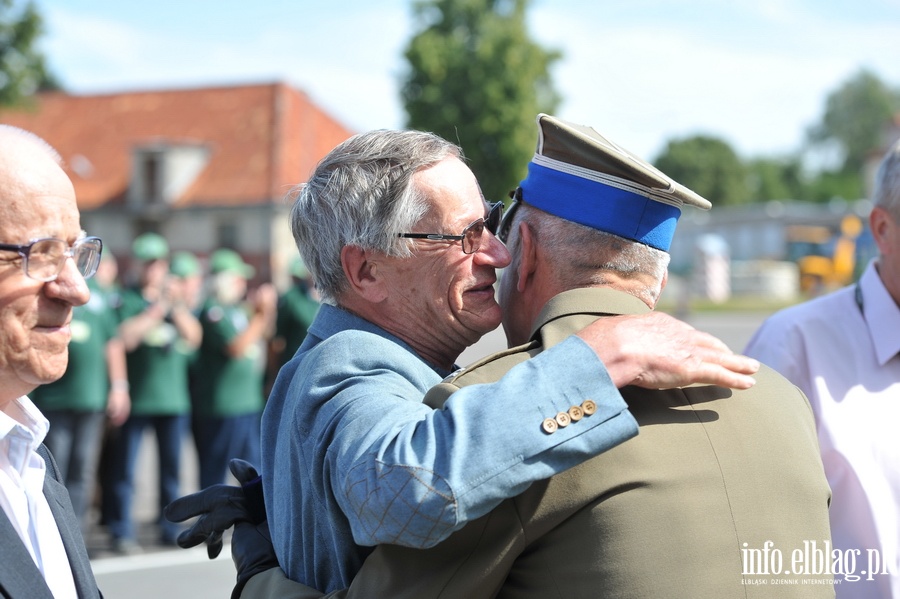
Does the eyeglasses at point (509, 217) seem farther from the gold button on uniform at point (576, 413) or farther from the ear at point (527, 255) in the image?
the gold button on uniform at point (576, 413)

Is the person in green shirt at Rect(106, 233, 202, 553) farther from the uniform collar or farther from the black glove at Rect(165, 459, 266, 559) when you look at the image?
the uniform collar

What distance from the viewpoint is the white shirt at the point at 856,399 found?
275 centimetres

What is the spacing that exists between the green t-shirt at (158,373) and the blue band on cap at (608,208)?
6133 millimetres

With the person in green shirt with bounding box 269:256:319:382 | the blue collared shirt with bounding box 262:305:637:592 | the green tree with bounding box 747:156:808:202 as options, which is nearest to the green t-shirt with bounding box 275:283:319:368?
the person in green shirt with bounding box 269:256:319:382

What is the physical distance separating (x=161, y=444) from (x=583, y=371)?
663 cm

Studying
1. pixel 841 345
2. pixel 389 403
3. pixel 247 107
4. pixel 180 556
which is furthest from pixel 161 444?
pixel 247 107

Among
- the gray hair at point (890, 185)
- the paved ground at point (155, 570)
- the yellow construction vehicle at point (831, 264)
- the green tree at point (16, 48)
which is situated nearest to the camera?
the gray hair at point (890, 185)

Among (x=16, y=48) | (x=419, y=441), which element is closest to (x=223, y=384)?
(x=419, y=441)

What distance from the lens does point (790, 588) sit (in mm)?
1747

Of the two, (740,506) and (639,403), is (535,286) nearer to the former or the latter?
(639,403)

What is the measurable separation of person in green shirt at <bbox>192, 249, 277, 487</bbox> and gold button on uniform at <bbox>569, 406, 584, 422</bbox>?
6.42m

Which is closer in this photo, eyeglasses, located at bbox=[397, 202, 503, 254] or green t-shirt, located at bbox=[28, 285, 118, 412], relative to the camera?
eyeglasses, located at bbox=[397, 202, 503, 254]

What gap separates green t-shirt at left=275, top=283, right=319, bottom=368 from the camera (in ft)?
27.2

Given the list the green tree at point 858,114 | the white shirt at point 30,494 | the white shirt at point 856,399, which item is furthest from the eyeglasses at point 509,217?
the green tree at point 858,114
